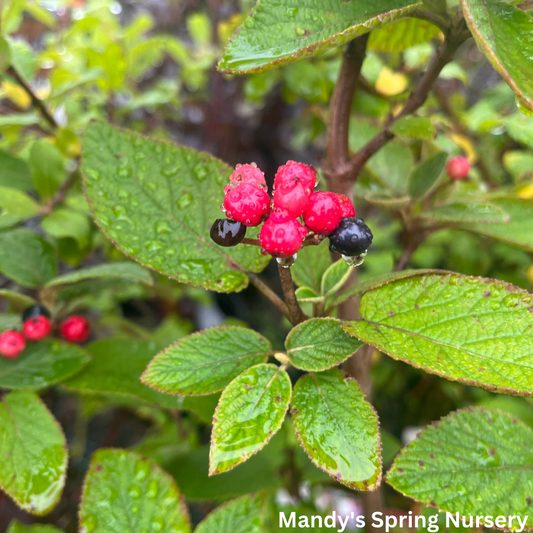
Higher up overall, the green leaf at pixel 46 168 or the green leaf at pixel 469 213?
the green leaf at pixel 469 213

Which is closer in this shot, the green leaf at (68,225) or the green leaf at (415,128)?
the green leaf at (415,128)

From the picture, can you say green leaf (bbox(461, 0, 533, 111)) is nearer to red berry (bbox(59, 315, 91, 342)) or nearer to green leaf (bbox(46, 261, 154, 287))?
green leaf (bbox(46, 261, 154, 287))

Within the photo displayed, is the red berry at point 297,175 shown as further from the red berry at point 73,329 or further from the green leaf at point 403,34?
the red berry at point 73,329

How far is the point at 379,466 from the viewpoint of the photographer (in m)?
0.42

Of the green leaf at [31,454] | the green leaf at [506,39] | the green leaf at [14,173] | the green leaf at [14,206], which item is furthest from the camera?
the green leaf at [14,173]

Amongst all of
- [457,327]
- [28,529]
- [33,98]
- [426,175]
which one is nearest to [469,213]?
[426,175]

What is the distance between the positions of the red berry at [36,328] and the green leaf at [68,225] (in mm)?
183

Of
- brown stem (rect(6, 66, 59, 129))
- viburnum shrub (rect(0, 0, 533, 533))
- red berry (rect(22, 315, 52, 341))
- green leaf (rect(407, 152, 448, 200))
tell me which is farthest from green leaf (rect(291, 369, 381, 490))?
brown stem (rect(6, 66, 59, 129))

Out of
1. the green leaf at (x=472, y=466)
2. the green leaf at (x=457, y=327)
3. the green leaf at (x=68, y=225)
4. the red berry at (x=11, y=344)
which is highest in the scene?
the green leaf at (x=457, y=327)

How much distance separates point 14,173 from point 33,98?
22 centimetres

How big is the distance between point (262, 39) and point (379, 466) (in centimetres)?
47

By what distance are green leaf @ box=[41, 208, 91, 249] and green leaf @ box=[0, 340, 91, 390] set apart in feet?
0.74

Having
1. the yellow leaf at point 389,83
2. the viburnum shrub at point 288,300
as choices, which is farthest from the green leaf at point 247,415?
the yellow leaf at point 389,83

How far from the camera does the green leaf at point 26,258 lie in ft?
2.63
